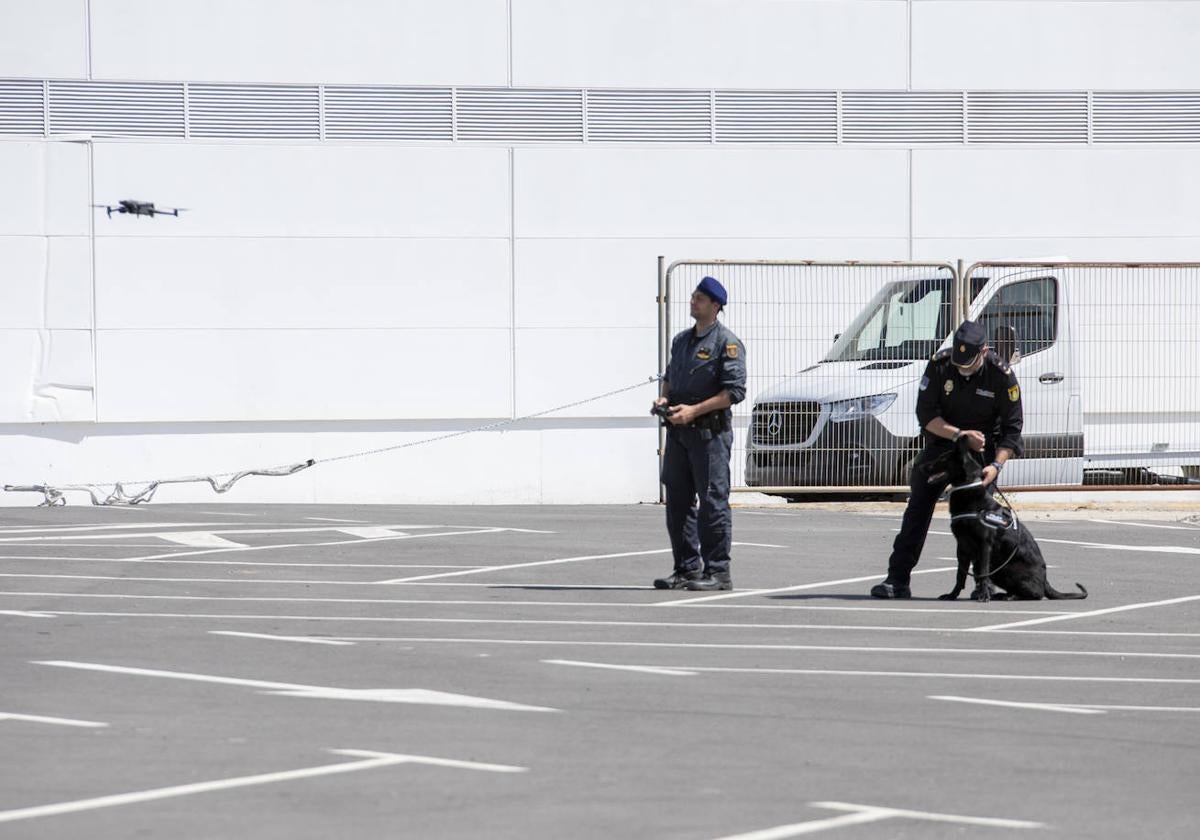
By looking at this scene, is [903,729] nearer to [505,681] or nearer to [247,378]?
[505,681]

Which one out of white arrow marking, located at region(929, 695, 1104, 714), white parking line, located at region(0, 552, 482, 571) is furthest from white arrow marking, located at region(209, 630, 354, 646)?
white parking line, located at region(0, 552, 482, 571)

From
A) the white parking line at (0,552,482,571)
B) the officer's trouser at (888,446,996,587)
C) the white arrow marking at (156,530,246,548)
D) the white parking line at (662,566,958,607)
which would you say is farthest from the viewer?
the white arrow marking at (156,530,246,548)

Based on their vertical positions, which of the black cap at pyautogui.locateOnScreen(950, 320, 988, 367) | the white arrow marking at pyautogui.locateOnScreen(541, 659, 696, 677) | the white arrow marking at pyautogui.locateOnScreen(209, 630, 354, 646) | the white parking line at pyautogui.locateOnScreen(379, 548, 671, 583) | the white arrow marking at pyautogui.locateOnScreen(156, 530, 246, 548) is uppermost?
the black cap at pyautogui.locateOnScreen(950, 320, 988, 367)

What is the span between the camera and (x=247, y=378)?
2184 centimetres

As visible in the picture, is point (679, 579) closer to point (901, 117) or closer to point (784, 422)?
point (784, 422)

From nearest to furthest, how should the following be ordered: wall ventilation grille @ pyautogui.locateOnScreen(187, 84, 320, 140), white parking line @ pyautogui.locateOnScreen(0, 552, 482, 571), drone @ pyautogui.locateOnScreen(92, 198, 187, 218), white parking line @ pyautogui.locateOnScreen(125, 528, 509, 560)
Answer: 1. white parking line @ pyautogui.locateOnScreen(0, 552, 482, 571)
2. white parking line @ pyautogui.locateOnScreen(125, 528, 509, 560)
3. drone @ pyautogui.locateOnScreen(92, 198, 187, 218)
4. wall ventilation grille @ pyautogui.locateOnScreen(187, 84, 320, 140)

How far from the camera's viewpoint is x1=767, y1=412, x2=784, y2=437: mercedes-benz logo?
1839cm

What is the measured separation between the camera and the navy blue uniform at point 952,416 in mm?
11422

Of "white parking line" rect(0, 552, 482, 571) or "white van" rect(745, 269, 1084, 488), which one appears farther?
"white van" rect(745, 269, 1084, 488)

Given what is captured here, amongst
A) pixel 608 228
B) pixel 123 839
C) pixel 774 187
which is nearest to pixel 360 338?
pixel 608 228

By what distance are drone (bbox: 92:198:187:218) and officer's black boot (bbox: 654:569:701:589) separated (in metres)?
11.5

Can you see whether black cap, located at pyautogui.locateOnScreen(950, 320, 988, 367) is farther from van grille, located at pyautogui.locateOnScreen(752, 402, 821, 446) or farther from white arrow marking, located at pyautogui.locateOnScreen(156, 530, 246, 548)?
van grille, located at pyautogui.locateOnScreen(752, 402, 821, 446)

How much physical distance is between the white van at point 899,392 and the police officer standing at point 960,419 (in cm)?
652

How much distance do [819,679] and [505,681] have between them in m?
1.30
